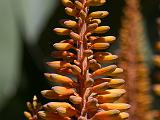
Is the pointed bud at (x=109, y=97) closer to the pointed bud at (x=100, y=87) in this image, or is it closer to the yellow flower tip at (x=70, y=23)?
the pointed bud at (x=100, y=87)

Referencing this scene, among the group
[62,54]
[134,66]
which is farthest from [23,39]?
[62,54]

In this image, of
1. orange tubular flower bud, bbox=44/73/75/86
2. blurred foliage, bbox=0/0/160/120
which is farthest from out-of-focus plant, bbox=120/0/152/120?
blurred foliage, bbox=0/0/160/120

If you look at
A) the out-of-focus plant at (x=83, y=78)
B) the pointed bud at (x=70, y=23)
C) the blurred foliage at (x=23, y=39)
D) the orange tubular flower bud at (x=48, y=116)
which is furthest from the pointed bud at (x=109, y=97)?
the blurred foliage at (x=23, y=39)

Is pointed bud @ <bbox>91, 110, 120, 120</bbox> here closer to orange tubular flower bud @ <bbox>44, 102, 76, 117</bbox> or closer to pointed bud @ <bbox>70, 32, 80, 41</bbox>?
orange tubular flower bud @ <bbox>44, 102, 76, 117</bbox>

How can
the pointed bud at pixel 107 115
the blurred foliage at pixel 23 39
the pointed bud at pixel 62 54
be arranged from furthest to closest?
the blurred foliage at pixel 23 39, the pointed bud at pixel 62 54, the pointed bud at pixel 107 115

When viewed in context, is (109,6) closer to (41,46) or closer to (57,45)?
(41,46)
